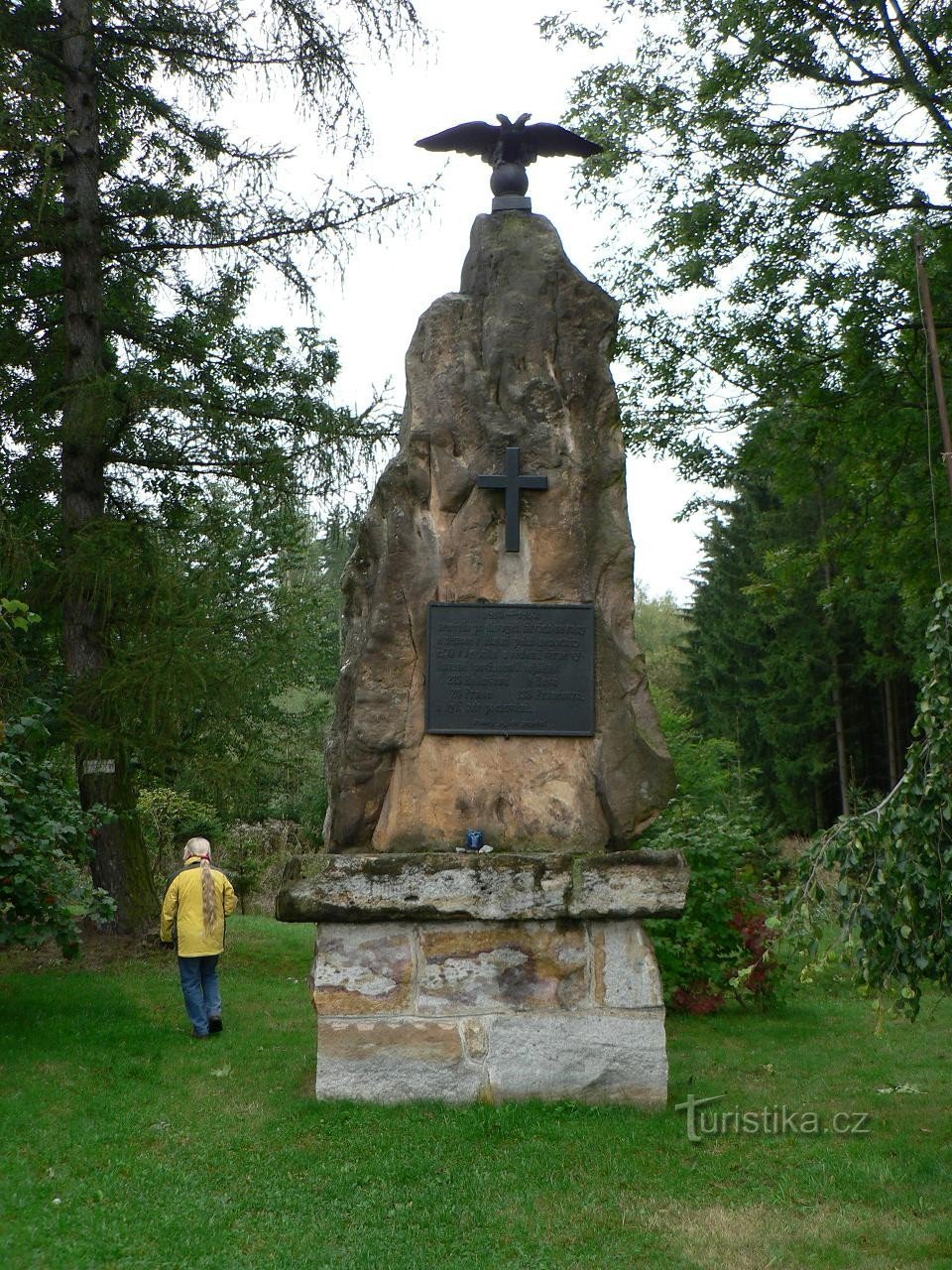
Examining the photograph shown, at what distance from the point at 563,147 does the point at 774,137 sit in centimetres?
729

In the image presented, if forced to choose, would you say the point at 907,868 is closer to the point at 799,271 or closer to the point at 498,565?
the point at 498,565

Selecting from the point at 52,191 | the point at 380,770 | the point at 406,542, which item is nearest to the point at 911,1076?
the point at 380,770

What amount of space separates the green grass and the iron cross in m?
2.88

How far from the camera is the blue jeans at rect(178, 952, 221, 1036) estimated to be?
7.99m

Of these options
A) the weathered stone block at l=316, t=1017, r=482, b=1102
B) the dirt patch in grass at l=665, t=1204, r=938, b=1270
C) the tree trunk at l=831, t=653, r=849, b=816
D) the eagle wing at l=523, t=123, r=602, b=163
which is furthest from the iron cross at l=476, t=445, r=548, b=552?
the tree trunk at l=831, t=653, r=849, b=816

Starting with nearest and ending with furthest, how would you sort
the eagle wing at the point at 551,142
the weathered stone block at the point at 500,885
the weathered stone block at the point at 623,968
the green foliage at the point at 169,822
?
the weathered stone block at the point at 500,885 → the weathered stone block at the point at 623,968 → the eagle wing at the point at 551,142 → the green foliage at the point at 169,822

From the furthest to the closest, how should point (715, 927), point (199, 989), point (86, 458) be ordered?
point (86, 458)
point (715, 927)
point (199, 989)

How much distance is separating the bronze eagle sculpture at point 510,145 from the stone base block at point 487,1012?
13.6 ft

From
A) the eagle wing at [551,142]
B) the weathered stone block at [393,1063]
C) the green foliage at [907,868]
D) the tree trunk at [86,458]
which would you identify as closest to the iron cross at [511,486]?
the eagle wing at [551,142]

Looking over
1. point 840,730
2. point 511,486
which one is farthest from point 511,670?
point 840,730

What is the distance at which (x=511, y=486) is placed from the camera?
6410 millimetres

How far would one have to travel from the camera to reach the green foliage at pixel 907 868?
4449mm

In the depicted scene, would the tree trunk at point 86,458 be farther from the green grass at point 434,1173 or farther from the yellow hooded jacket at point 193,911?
the green grass at point 434,1173

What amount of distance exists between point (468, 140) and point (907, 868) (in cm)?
489
